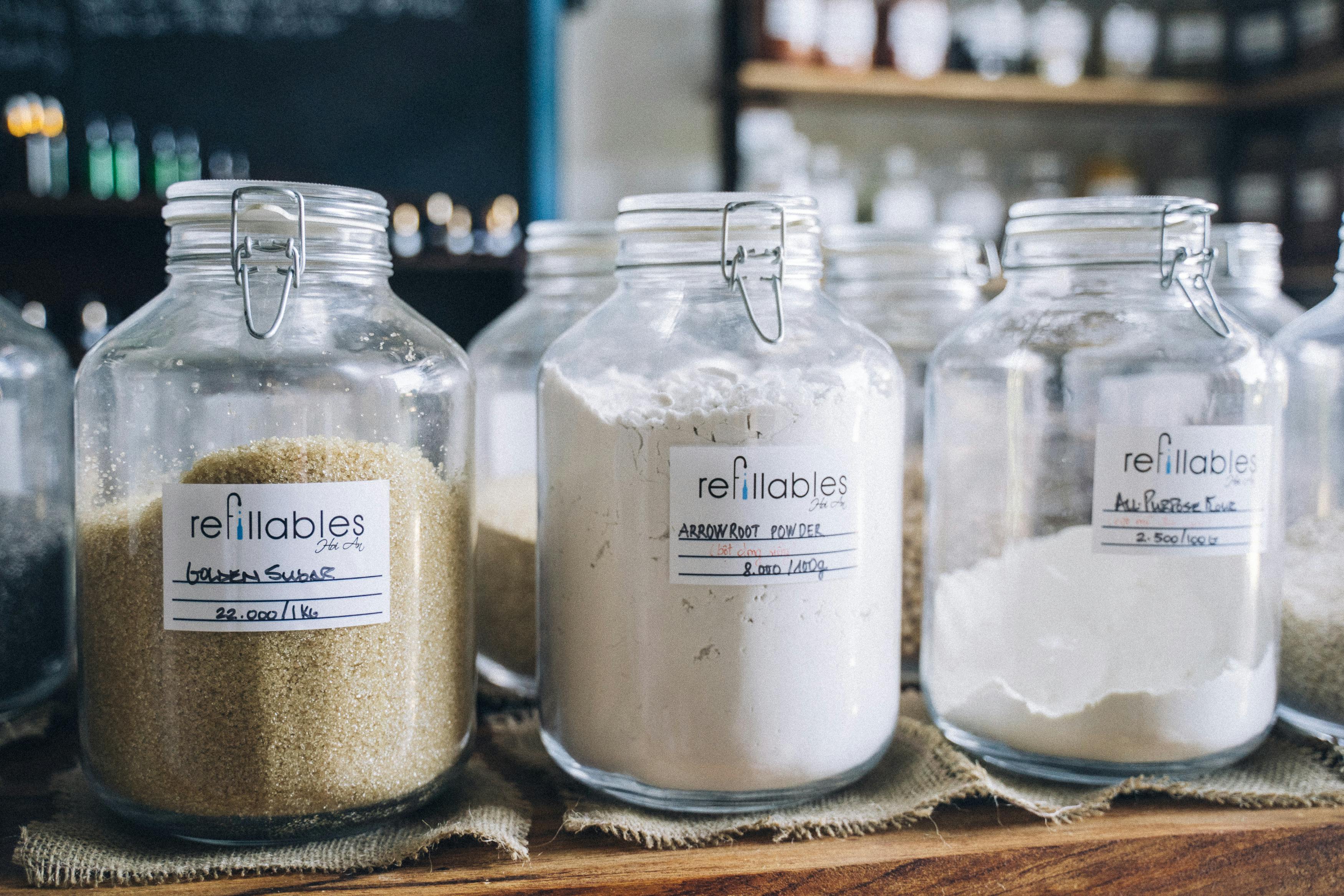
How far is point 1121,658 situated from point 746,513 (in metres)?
0.22

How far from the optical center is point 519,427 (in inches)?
30.3

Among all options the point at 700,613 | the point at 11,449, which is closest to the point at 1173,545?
the point at 700,613

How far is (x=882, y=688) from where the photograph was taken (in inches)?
21.3

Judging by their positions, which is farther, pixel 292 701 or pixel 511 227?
pixel 511 227

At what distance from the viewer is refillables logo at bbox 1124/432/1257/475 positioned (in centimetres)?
53

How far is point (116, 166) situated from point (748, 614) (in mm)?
2263

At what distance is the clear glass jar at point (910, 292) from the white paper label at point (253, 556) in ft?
1.34

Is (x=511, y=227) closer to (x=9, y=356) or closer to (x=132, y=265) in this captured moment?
(x=132, y=265)

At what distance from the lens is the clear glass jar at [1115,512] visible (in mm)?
536

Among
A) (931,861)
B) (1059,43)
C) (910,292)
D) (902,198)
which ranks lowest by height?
(931,861)

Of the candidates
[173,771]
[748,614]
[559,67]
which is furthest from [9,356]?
[559,67]

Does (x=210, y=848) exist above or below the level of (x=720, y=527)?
below

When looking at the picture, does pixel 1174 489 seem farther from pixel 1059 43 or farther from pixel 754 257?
pixel 1059 43

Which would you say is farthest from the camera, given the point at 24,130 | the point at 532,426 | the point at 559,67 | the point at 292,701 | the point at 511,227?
the point at 559,67
